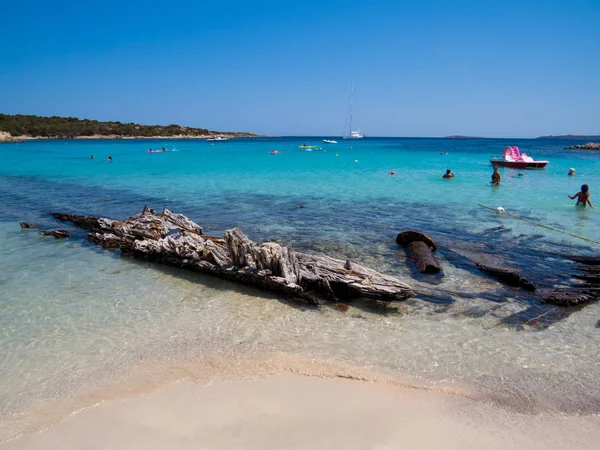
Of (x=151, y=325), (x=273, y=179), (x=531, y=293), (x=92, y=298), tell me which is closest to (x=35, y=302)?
(x=92, y=298)

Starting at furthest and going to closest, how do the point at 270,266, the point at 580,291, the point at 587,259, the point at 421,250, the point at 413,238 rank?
the point at 413,238 → the point at 421,250 → the point at 587,259 → the point at 270,266 → the point at 580,291

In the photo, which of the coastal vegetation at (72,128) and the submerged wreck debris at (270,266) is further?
the coastal vegetation at (72,128)

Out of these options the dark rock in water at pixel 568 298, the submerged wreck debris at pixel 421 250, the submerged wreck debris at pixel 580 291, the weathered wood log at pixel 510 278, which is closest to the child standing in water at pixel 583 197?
the submerged wreck debris at pixel 580 291

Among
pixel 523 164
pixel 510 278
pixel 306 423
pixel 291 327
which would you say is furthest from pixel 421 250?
pixel 523 164

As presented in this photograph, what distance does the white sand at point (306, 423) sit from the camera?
176 inches

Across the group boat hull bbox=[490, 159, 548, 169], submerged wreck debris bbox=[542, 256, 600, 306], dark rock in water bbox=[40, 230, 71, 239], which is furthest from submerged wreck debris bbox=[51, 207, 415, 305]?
boat hull bbox=[490, 159, 548, 169]

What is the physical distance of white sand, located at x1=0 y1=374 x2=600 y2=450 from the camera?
176 inches

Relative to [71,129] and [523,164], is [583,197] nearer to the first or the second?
[523,164]

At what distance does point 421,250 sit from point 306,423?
736 centimetres

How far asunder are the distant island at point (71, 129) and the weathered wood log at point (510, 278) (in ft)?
433

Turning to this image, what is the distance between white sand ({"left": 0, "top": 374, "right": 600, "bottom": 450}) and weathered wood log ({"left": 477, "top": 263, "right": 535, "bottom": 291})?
437 cm

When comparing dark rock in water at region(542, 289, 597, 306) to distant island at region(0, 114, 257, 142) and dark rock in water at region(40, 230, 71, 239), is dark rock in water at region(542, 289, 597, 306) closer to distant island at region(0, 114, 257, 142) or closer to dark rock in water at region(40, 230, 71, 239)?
dark rock in water at region(40, 230, 71, 239)

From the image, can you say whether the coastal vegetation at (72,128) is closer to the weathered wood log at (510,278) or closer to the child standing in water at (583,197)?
the child standing in water at (583,197)

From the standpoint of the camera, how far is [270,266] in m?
8.70
